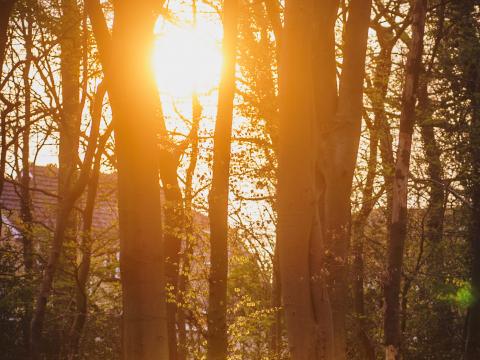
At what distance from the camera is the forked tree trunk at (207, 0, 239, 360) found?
1059cm

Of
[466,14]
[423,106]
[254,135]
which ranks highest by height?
[466,14]

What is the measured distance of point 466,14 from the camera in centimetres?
1530

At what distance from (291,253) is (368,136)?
37.7 feet

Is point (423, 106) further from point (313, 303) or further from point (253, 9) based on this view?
point (313, 303)

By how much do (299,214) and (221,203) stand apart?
13.6 ft

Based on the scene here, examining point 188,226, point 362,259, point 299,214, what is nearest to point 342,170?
point 299,214

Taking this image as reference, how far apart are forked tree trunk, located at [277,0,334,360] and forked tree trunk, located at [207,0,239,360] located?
11.9ft

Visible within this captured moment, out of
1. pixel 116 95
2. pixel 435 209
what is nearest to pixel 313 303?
pixel 116 95

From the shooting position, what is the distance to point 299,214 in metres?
7.00

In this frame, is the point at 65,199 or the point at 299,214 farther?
the point at 65,199

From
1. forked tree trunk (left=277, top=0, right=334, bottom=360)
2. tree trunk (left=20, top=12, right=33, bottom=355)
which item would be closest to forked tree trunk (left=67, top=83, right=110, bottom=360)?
tree trunk (left=20, top=12, right=33, bottom=355)

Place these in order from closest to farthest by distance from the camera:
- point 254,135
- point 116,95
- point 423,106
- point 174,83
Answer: point 116,95 → point 254,135 → point 423,106 → point 174,83

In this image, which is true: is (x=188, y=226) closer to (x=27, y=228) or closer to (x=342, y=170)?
(x=342, y=170)

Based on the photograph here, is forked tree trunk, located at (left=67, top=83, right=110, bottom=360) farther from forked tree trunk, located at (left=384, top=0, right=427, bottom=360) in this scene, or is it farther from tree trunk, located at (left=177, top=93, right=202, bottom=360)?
forked tree trunk, located at (left=384, top=0, right=427, bottom=360)
